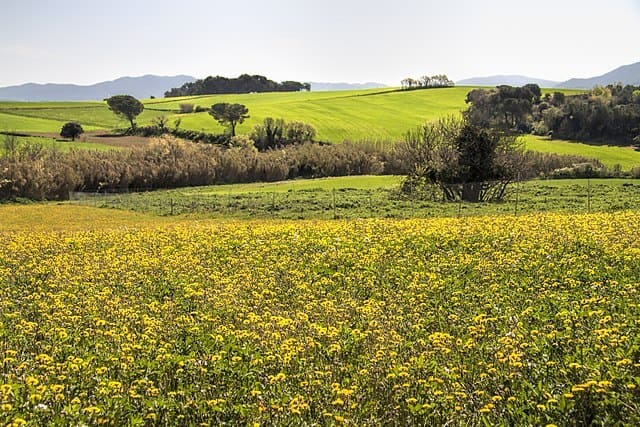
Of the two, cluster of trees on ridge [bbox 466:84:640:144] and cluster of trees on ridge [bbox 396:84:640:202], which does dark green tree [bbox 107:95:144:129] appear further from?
cluster of trees on ridge [bbox 466:84:640:144]

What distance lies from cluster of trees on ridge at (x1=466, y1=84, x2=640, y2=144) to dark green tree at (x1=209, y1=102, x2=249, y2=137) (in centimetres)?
4232

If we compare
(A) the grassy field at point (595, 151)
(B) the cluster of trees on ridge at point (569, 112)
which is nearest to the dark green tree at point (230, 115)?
(B) the cluster of trees on ridge at point (569, 112)

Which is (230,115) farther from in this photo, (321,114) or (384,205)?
(384,205)

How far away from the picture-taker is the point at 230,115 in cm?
10875

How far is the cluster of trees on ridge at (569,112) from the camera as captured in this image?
10044 centimetres

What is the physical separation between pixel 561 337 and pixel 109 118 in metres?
132

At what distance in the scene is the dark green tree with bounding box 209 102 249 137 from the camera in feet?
356

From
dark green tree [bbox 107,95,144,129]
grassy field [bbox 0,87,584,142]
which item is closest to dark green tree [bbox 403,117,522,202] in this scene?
grassy field [bbox 0,87,584,142]

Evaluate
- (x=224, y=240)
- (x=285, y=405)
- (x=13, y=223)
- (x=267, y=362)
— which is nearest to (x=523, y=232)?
(x=224, y=240)

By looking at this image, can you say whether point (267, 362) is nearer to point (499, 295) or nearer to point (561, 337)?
point (561, 337)

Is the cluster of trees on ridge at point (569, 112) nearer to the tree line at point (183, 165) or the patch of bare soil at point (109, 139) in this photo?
the tree line at point (183, 165)

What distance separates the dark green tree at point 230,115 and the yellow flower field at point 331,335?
92127 mm

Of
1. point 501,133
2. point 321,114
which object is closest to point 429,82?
point 321,114

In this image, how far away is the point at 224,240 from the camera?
21141mm
